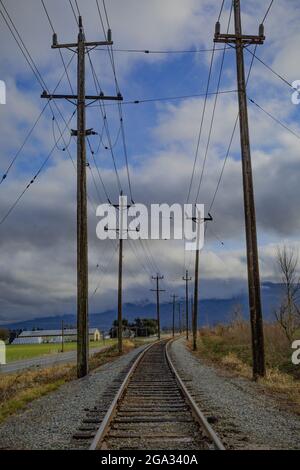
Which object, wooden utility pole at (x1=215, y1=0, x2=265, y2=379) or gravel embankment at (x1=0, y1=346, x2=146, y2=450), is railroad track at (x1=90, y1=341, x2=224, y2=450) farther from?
wooden utility pole at (x1=215, y1=0, x2=265, y2=379)

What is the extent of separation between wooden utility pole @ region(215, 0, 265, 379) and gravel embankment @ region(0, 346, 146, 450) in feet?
16.8

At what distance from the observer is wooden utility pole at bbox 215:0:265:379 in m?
17.5

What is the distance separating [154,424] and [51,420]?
243 centimetres

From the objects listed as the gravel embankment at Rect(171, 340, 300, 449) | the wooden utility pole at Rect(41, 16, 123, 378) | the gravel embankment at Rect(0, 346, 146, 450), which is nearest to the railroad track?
the gravel embankment at Rect(171, 340, 300, 449)

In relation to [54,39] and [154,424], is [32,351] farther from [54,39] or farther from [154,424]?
[154,424]

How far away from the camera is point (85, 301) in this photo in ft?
63.8

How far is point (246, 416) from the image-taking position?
1030cm

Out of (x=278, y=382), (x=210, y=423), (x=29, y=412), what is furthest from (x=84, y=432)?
(x=278, y=382)

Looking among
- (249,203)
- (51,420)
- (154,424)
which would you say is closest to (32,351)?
(249,203)

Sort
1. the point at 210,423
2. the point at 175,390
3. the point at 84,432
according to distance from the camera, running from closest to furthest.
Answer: the point at 84,432
the point at 210,423
the point at 175,390

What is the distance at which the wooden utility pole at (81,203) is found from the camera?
770 inches

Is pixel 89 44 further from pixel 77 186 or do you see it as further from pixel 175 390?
pixel 175 390

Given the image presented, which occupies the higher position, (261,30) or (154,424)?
(261,30)

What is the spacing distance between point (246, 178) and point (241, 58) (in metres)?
4.67
